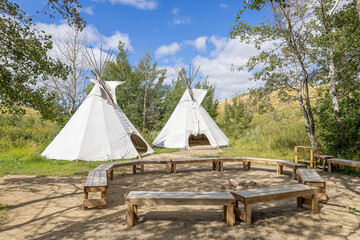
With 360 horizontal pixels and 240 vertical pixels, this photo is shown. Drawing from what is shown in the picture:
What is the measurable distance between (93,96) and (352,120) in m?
9.68

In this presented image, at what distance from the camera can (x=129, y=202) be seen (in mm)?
3166

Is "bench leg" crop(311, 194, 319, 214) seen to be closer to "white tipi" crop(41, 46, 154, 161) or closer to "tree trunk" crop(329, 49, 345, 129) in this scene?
"tree trunk" crop(329, 49, 345, 129)

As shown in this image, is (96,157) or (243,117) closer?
(96,157)

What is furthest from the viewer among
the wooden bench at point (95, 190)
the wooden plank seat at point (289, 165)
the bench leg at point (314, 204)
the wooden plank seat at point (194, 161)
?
the wooden plank seat at point (194, 161)

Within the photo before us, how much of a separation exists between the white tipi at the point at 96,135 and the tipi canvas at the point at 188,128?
3549mm

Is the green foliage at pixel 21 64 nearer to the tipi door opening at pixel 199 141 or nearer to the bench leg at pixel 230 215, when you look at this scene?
the bench leg at pixel 230 215

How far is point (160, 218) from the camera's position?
3.45 meters

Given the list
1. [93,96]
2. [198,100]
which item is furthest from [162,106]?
[93,96]

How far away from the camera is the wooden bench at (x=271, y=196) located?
10.4 ft

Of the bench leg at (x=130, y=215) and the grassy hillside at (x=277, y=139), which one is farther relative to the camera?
the grassy hillside at (x=277, y=139)

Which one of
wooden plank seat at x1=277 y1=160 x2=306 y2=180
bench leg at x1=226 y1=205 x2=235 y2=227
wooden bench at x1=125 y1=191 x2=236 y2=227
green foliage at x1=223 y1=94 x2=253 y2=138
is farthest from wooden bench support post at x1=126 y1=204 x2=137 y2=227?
green foliage at x1=223 y1=94 x2=253 y2=138

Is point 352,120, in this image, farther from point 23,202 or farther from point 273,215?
point 23,202

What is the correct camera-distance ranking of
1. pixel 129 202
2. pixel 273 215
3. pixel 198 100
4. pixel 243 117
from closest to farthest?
pixel 129 202 → pixel 273 215 → pixel 198 100 → pixel 243 117

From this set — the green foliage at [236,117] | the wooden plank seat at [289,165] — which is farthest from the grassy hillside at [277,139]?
the green foliage at [236,117]
